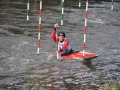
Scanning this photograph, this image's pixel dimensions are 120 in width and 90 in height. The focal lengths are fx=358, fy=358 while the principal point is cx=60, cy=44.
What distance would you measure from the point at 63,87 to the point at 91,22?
1096 centimetres

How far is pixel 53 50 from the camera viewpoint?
43.9ft

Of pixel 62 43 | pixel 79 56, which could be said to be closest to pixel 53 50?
pixel 62 43

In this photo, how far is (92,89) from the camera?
8.86 m

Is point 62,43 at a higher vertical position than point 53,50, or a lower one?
higher

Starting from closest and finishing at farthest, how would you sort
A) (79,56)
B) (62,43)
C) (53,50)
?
(79,56)
(62,43)
(53,50)

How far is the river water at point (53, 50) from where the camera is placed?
9.55m

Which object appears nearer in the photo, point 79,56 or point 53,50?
point 79,56

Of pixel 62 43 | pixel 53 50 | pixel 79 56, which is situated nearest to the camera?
pixel 79 56

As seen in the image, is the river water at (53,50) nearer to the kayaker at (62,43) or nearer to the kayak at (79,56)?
the kayak at (79,56)

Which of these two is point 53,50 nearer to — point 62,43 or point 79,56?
point 62,43

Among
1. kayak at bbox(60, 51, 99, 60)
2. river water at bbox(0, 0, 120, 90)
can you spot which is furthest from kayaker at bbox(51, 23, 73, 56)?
river water at bbox(0, 0, 120, 90)

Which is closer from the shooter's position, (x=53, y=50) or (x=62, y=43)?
(x=62, y=43)

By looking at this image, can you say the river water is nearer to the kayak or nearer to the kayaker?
the kayak

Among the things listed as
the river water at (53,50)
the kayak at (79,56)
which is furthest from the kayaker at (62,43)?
the river water at (53,50)
